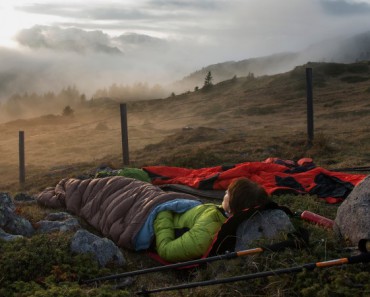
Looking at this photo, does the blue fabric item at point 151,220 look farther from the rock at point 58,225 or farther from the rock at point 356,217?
the rock at point 356,217

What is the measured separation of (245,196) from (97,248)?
1492 mm

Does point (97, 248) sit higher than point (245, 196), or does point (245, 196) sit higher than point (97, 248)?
point (245, 196)

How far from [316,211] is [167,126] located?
941 inches

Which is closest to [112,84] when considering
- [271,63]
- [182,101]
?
[182,101]

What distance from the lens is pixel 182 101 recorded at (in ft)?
142

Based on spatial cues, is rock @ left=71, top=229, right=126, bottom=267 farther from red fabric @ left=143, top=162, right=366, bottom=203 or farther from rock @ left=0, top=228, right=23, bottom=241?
red fabric @ left=143, top=162, right=366, bottom=203

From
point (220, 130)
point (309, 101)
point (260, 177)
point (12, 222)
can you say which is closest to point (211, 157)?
point (309, 101)

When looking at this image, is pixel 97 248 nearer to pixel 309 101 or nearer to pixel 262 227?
pixel 262 227

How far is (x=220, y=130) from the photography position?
23.0m

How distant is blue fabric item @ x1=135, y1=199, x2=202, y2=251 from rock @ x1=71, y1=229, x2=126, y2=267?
0.47 metres

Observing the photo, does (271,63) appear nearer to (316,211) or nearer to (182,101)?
(182,101)

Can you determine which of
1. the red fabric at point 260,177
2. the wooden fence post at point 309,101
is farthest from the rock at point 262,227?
the wooden fence post at point 309,101

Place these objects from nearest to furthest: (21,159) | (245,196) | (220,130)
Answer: (245,196) < (21,159) < (220,130)

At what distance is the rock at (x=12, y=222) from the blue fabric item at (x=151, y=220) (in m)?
1.29
